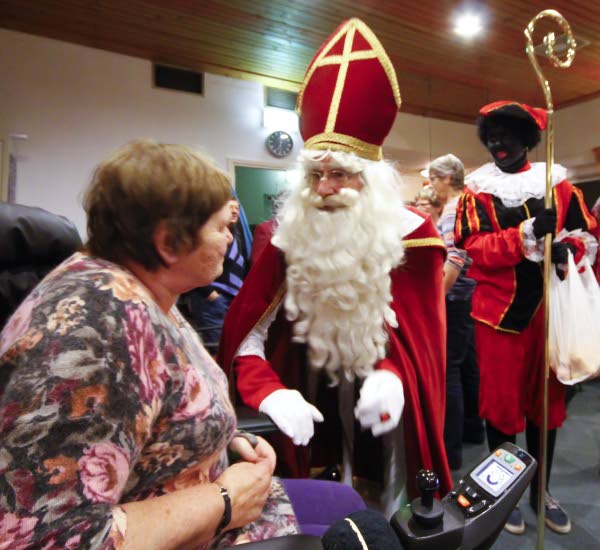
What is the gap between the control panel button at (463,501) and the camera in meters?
0.72

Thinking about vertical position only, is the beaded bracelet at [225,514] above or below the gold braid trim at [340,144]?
below

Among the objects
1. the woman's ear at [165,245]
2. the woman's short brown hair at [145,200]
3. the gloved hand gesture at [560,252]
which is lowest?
the gloved hand gesture at [560,252]

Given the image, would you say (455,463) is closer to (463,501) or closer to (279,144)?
(463,501)

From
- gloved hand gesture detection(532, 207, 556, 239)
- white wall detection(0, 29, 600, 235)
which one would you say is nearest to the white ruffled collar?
gloved hand gesture detection(532, 207, 556, 239)

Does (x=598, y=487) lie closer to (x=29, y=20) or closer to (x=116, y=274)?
(x=116, y=274)

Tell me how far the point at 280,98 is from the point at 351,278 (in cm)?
468

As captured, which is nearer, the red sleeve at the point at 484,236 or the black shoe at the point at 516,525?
the red sleeve at the point at 484,236

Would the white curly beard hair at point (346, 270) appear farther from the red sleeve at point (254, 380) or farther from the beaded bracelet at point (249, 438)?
the beaded bracelet at point (249, 438)

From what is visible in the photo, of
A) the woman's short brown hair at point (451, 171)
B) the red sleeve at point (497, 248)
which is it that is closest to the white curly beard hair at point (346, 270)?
the red sleeve at point (497, 248)

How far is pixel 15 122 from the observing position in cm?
431

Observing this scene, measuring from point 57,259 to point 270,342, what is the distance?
0.68 m

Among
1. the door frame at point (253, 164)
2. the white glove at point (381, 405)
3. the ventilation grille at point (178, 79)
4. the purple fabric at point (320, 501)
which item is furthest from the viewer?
the door frame at point (253, 164)

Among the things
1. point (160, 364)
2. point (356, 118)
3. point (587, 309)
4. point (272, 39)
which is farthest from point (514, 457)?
point (272, 39)

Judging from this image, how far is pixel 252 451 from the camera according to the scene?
1.06 meters
